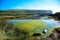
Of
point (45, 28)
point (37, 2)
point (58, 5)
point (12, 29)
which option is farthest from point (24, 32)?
point (58, 5)

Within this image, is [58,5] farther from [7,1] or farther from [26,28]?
[7,1]

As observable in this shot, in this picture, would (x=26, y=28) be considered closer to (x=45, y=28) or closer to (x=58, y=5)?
(x=45, y=28)

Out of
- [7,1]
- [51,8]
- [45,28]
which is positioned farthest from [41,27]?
[7,1]

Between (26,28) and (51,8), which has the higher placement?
(51,8)

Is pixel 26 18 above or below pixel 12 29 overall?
above

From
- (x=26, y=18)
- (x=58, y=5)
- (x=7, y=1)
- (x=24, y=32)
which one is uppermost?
(x=7, y=1)

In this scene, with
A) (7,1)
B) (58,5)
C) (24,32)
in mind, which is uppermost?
(7,1)

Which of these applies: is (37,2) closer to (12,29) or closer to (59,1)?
(59,1)
